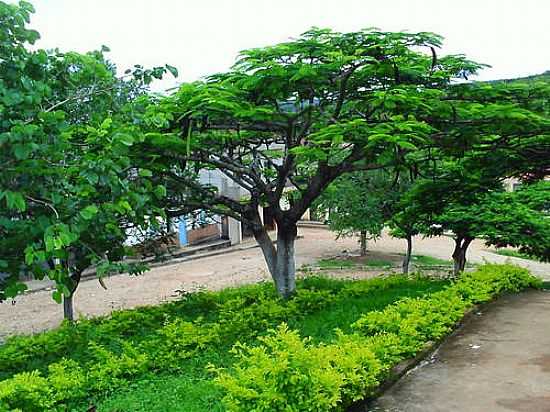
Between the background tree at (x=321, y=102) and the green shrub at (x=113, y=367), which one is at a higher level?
the background tree at (x=321, y=102)

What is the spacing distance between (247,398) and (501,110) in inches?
176

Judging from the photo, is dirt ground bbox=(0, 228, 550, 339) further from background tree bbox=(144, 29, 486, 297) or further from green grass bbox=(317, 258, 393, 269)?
background tree bbox=(144, 29, 486, 297)

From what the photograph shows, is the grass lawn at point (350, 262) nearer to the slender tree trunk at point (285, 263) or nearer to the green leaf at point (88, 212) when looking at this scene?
the slender tree trunk at point (285, 263)

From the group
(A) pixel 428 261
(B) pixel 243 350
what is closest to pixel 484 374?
(B) pixel 243 350

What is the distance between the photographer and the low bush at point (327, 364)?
140 inches

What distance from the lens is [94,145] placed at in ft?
15.6

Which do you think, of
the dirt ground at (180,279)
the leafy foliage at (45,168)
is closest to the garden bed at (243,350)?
the leafy foliage at (45,168)

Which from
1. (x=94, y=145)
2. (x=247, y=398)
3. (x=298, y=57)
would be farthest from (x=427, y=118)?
(x=247, y=398)

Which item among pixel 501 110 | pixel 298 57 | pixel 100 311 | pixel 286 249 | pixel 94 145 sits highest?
pixel 298 57

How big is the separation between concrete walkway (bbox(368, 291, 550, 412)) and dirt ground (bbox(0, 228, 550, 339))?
741cm

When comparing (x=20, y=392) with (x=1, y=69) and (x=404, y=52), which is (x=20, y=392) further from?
(x=404, y=52)

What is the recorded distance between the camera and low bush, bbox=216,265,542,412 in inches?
140

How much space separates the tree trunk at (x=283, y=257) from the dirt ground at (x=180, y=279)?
3.93 meters

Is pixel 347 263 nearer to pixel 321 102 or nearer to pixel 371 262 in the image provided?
pixel 371 262
